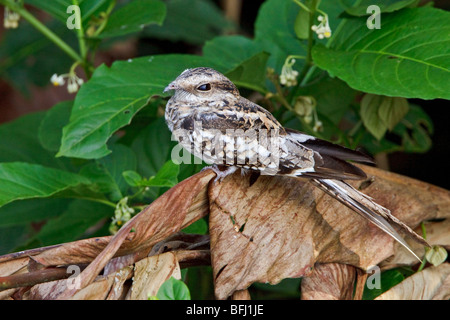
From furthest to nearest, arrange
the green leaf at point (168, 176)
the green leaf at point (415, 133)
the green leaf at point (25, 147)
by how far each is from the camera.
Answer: the green leaf at point (415, 133) < the green leaf at point (25, 147) < the green leaf at point (168, 176)

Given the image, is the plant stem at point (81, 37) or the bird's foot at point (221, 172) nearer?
the bird's foot at point (221, 172)

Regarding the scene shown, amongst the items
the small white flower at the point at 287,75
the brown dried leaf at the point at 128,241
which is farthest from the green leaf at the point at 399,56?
the brown dried leaf at the point at 128,241

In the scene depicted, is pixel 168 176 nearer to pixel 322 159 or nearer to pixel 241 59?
pixel 322 159

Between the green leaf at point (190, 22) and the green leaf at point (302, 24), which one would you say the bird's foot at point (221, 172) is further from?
the green leaf at point (190, 22)

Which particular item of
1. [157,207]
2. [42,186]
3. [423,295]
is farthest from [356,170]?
[42,186]

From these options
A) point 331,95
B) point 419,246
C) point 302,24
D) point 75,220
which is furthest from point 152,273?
point 331,95

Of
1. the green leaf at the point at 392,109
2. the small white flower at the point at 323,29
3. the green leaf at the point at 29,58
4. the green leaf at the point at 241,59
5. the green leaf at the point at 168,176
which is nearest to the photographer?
the green leaf at the point at 168,176

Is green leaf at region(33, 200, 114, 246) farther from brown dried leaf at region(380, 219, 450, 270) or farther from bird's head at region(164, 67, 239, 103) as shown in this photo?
brown dried leaf at region(380, 219, 450, 270)
